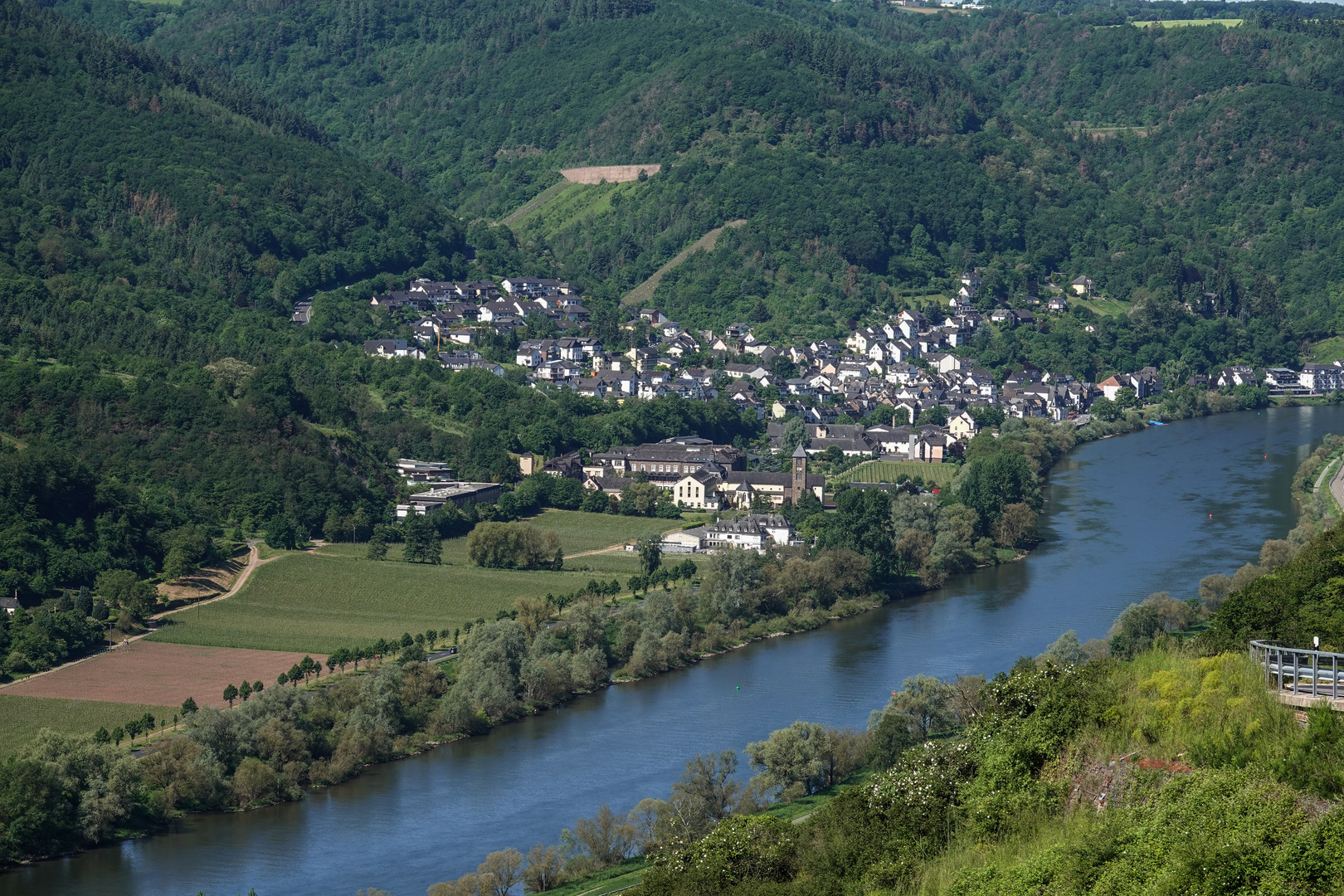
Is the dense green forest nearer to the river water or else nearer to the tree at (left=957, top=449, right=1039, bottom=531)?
the tree at (left=957, top=449, right=1039, bottom=531)

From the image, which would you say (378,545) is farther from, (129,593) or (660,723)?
(660,723)

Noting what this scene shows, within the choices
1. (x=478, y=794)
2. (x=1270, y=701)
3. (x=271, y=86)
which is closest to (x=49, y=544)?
(x=478, y=794)

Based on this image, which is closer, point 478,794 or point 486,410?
point 478,794

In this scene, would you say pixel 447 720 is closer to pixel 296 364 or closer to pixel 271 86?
pixel 296 364

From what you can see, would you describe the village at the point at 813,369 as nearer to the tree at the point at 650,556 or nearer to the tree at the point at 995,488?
the tree at the point at 995,488

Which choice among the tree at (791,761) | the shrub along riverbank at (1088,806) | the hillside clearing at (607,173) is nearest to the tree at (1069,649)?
the tree at (791,761)

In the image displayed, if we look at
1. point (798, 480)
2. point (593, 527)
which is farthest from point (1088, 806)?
point (798, 480)
